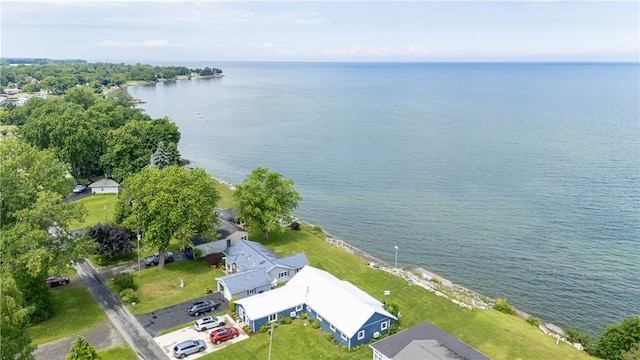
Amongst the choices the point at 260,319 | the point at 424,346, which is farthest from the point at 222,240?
the point at 424,346

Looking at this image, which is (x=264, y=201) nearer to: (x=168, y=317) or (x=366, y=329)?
(x=168, y=317)

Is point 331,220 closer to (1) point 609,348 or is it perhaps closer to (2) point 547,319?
(2) point 547,319

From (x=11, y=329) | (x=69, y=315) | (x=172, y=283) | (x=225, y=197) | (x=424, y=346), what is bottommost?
(x=69, y=315)

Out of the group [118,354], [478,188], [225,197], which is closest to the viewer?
[118,354]

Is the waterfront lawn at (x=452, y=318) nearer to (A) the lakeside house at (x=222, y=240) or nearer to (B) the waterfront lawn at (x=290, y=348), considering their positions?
(B) the waterfront lawn at (x=290, y=348)

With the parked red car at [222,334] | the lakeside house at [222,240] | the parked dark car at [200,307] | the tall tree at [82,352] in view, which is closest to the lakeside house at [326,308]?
the parked red car at [222,334]

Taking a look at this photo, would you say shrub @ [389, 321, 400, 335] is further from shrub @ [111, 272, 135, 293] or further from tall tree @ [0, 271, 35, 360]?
tall tree @ [0, 271, 35, 360]

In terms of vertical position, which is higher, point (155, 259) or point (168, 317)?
point (155, 259)
